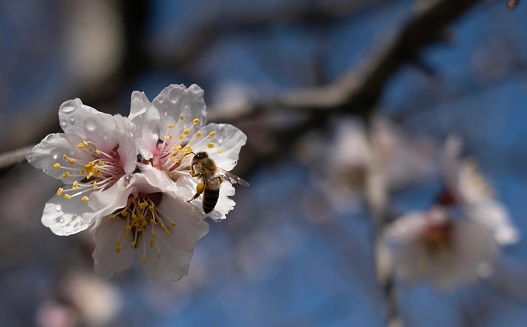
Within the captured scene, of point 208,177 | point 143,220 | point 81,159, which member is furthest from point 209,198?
point 81,159

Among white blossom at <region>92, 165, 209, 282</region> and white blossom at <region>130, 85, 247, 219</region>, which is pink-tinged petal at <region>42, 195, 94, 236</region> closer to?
white blossom at <region>92, 165, 209, 282</region>

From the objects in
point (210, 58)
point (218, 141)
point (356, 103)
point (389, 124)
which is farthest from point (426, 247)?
point (210, 58)

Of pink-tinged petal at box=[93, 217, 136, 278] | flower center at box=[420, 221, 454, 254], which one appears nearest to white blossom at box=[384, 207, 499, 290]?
flower center at box=[420, 221, 454, 254]

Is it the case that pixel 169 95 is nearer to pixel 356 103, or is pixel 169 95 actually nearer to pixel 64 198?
pixel 64 198

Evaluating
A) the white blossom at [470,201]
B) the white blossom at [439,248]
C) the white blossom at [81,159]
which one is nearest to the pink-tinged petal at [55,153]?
the white blossom at [81,159]

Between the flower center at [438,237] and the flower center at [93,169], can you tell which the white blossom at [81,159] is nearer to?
the flower center at [93,169]

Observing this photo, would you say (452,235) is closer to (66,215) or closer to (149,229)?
(149,229)
